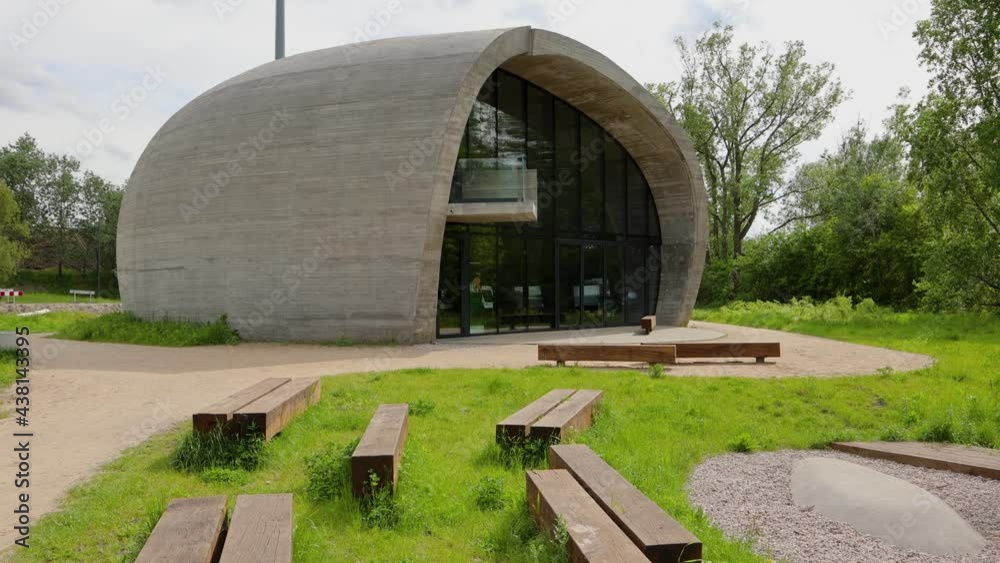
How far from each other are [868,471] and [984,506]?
70cm

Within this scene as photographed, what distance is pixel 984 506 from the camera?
4.51m

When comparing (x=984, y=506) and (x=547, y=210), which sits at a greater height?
(x=547, y=210)

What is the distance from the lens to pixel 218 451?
505 centimetres

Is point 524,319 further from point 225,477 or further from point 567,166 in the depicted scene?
point 225,477

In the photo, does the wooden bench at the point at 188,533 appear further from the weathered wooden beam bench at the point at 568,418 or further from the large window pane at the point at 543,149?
the large window pane at the point at 543,149

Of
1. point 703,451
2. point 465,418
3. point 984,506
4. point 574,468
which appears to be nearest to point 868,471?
point 984,506

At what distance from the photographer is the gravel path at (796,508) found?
367cm

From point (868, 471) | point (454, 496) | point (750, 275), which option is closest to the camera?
point (454, 496)

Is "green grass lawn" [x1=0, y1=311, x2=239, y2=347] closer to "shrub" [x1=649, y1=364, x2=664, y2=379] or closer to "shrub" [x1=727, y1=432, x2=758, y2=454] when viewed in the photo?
"shrub" [x1=649, y1=364, x2=664, y2=379]

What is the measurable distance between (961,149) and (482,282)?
15.2 meters

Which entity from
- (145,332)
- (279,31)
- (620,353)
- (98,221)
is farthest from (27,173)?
(620,353)

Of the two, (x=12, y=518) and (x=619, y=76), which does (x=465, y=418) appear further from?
(x=619, y=76)

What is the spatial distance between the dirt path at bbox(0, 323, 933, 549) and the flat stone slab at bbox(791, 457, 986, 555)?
4.79 m

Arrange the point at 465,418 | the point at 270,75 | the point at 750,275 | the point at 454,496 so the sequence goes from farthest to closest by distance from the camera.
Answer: the point at 750,275, the point at 270,75, the point at 465,418, the point at 454,496
